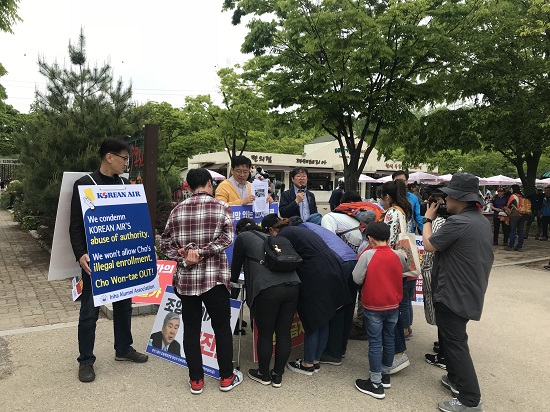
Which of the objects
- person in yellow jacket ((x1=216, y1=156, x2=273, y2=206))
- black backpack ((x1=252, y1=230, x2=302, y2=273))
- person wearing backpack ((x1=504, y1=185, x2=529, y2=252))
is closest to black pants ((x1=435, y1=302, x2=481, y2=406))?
black backpack ((x1=252, y1=230, x2=302, y2=273))

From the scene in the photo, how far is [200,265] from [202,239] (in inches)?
7.8

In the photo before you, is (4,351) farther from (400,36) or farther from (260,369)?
(400,36)

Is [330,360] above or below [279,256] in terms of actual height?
below

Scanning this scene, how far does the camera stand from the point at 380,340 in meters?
3.29

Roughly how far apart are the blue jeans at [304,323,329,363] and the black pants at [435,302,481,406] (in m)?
1.04

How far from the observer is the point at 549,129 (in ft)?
31.6

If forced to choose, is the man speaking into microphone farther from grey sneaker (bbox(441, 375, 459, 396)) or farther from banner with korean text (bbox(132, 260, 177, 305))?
grey sneaker (bbox(441, 375, 459, 396))

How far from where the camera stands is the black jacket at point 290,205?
506 cm

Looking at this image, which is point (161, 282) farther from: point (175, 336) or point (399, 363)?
point (399, 363)

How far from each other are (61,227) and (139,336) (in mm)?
1525

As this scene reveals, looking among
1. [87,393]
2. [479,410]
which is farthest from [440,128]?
[87,393]

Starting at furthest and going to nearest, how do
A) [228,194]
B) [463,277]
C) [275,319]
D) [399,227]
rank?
[228,194]
[399,227]
[275,319]
[463,277]

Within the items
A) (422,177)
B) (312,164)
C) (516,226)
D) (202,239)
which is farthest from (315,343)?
(312,164)

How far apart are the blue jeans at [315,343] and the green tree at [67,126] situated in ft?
19.3
